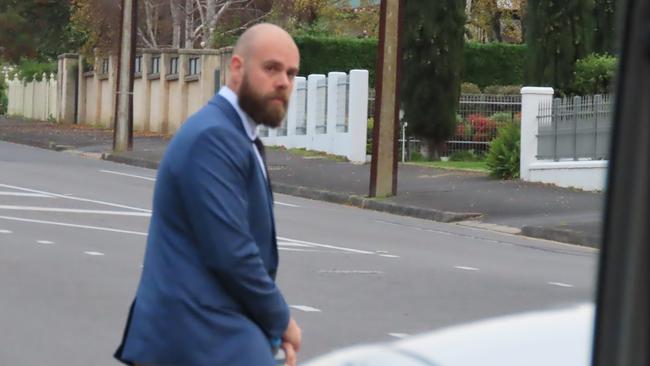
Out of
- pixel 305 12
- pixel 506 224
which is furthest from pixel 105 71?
pixel 506 224

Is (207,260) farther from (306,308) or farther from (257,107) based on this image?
(306,308)

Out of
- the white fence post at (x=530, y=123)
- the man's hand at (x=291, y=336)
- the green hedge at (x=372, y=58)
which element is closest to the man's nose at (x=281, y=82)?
the man's hand at (x=291, y=336)

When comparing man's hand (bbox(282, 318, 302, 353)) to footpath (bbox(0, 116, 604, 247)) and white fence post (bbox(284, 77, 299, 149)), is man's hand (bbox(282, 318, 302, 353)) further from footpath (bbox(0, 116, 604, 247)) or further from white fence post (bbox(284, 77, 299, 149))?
white fence post (bbox(284, 77, 299, 149))

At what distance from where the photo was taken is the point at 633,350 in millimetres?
1739

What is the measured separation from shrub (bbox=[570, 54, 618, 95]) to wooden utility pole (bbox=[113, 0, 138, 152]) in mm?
11473

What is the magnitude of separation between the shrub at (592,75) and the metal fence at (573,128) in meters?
4.19

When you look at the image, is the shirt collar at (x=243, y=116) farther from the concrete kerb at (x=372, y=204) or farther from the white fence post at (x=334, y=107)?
the white fence post at (x=334, y=107)

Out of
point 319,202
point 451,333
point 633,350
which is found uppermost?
point 633,350

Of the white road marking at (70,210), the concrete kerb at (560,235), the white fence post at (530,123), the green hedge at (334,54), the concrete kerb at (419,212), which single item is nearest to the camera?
the concrete kerb at (560,235)

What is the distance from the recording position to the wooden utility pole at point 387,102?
23500mm

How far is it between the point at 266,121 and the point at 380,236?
531 inches

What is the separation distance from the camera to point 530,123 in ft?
83.5

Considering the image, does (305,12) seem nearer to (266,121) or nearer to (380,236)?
(380,236)

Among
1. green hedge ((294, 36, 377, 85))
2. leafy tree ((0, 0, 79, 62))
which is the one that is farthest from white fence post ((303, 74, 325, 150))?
leafy tree ((0, 0, 79, 62))
